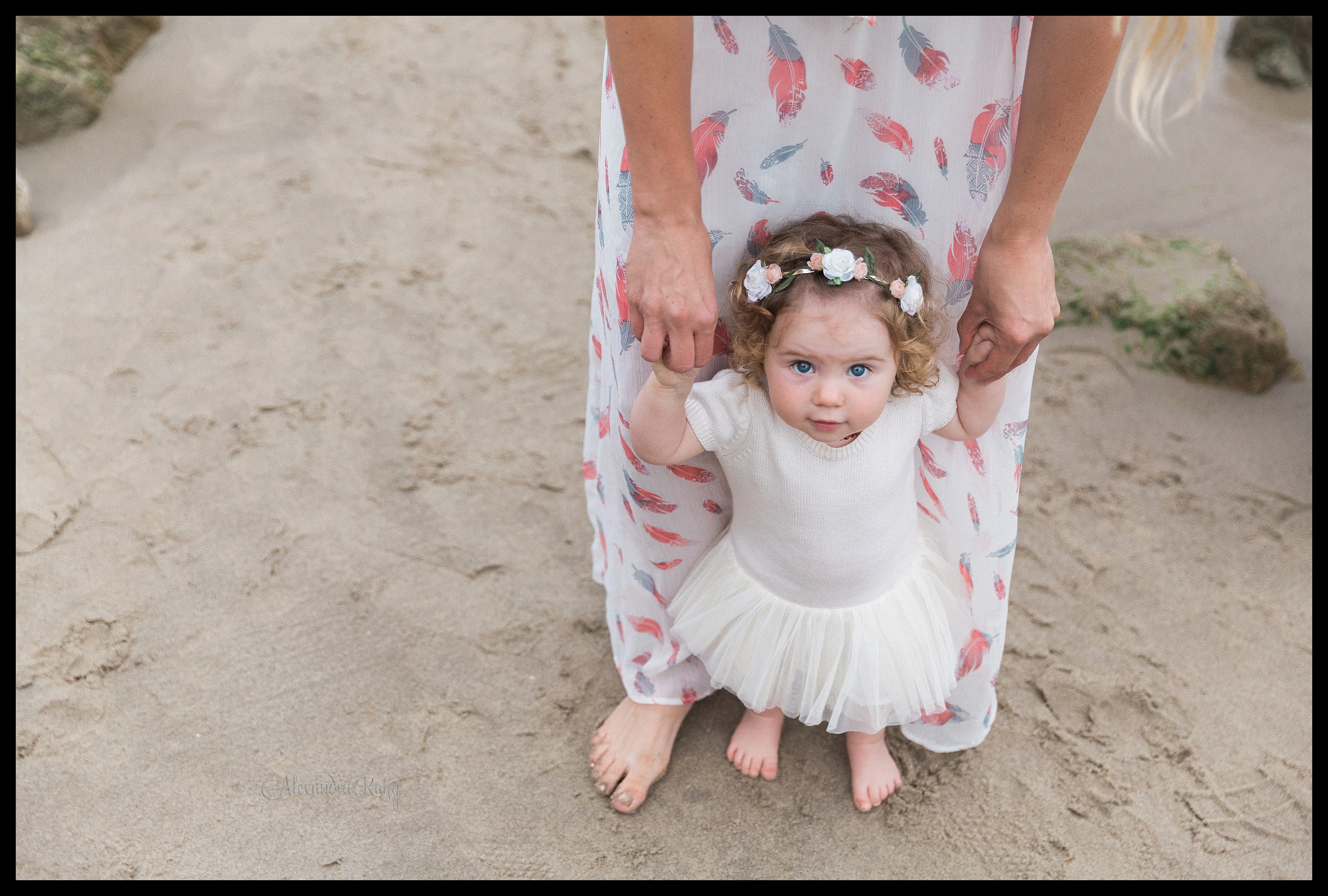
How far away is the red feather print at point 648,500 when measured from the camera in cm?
153

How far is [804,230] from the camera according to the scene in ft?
4.16

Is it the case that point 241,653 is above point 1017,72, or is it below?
below

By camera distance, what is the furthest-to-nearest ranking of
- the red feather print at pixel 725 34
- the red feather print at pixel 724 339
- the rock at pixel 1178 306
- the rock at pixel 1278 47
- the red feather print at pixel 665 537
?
the rock at pixel 1278 47
the rock at pixel 1178 306
the red feather print at pixel 665 537
the red feather print at pixel 724 339
the red feather print at pixel 725 34

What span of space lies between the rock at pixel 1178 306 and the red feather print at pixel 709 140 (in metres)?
1.80

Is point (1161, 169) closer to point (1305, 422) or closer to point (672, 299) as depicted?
point (1305, 422)

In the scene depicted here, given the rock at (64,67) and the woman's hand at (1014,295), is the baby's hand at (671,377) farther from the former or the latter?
the rock at (64,67)

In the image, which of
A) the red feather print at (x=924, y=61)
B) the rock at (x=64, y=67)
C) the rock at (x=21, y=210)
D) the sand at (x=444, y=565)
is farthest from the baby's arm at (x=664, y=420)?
the rock at (x=64, y=67)

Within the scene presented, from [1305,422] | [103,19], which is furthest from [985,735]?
[103,19]

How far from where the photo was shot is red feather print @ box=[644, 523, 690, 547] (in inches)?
Answer: 63.0

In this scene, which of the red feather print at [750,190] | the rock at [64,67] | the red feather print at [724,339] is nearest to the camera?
the red feather print at [750,190]

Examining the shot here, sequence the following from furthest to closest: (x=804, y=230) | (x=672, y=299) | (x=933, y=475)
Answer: (x=933, y=475), (x=804, y=230), (x=672, y=299)

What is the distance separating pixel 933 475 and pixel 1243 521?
1.16 m

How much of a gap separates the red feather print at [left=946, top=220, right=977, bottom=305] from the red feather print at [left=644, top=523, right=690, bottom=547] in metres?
0.57

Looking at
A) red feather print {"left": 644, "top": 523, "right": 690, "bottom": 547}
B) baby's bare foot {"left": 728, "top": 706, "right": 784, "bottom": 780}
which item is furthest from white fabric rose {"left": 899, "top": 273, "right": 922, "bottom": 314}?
baby's bare foot {"left": 728, "top": 706, "right": 784, "bottom": 780}
